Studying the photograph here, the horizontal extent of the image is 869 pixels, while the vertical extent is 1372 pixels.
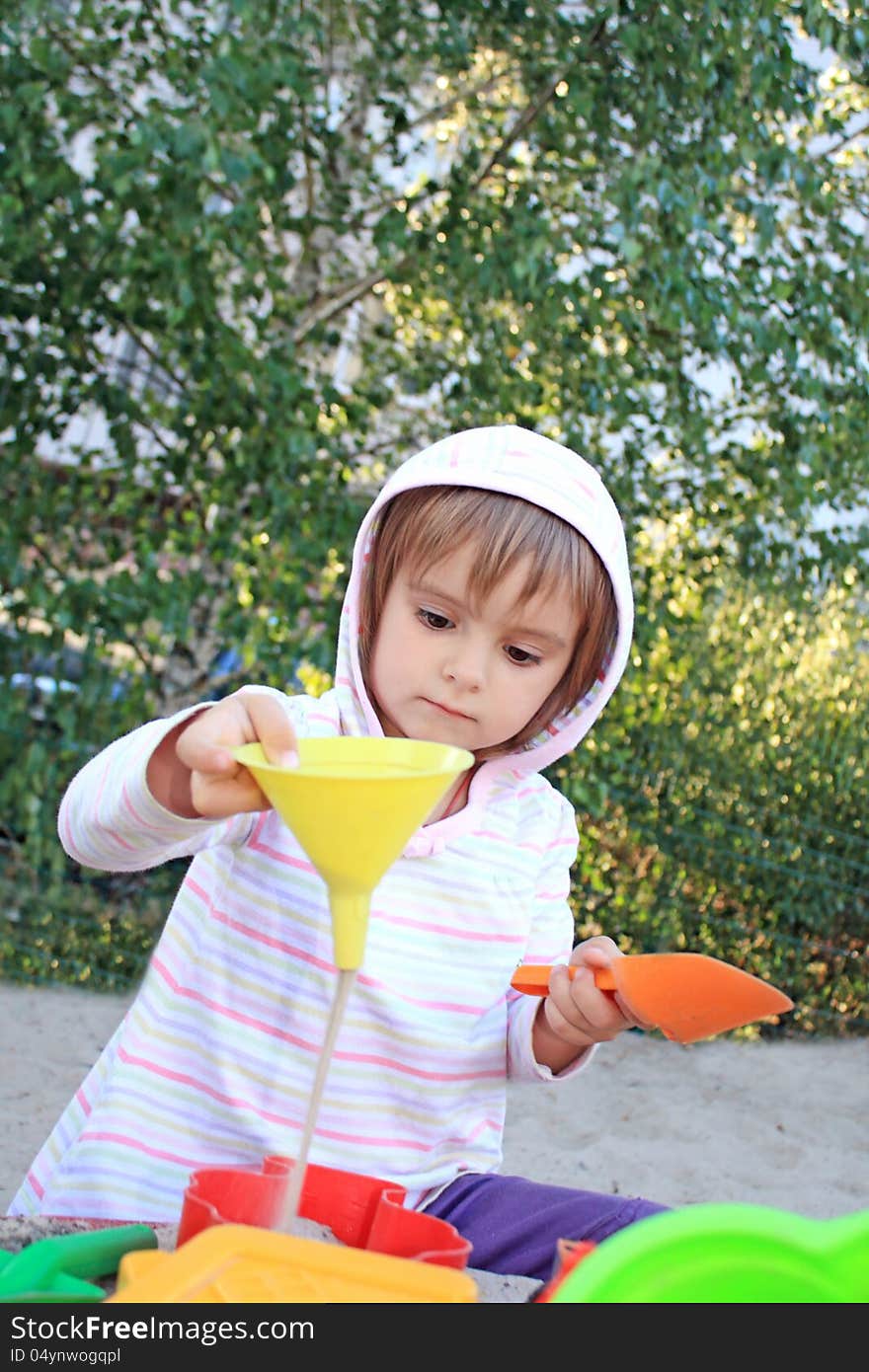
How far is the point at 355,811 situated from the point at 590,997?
54 cm

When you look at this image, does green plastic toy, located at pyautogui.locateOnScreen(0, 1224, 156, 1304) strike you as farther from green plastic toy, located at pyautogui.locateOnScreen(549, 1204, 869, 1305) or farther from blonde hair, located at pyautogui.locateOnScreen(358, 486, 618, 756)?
blonde hair, located at pyautogui.locateOnScreen(358, 486, 618, 756)

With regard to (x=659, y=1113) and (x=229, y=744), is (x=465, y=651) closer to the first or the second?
(x=229, y=744)

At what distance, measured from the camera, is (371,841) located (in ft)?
2.79

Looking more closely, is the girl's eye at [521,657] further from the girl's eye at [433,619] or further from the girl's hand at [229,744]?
the girl's hand at [229,744]

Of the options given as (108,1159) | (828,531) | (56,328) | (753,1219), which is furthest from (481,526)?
(828,531)

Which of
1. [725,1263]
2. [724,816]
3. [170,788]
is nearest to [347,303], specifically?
[724,816]

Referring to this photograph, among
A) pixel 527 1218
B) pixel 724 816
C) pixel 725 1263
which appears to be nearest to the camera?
pixel 725 1263

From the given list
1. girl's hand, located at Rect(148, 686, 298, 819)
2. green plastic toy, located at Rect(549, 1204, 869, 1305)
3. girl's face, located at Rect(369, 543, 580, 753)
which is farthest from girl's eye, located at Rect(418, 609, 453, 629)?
green plastic toy, located at Rect(549, 1204, 869, 1305)

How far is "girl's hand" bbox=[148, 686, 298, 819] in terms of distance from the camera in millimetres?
1059

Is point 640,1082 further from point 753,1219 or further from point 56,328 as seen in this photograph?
point 753,1219

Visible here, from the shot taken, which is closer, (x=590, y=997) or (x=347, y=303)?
(x=590, y=997)

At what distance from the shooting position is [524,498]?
1.49m

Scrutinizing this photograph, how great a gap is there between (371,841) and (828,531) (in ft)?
11.8

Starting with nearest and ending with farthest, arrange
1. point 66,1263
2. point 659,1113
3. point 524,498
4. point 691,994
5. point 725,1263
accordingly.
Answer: point 725,1263 → point 66,1263 → point 691,994 → point 524,498 → point 659,1113
